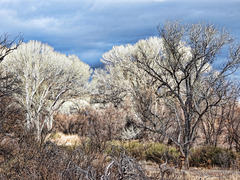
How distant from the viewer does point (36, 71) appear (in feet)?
87.2

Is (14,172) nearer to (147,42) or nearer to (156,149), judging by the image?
(156,149)

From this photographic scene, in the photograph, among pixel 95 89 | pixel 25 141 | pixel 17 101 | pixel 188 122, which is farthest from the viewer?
pixel 95 89

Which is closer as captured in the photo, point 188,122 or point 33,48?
point 188,122

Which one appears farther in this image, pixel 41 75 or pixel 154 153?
pixel 41 75

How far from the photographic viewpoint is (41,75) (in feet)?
89.9

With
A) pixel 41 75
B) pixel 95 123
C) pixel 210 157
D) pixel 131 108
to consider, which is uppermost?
pixel 41 75

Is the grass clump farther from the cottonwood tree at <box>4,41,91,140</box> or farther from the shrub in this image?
the cottonwood tree at <box>4,41,91,140</box>

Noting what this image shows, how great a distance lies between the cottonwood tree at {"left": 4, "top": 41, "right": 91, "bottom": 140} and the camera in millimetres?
26031

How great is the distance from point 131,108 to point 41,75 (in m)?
9.70

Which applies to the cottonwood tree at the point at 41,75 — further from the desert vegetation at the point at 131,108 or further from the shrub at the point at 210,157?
the shrub at the point at 210,157

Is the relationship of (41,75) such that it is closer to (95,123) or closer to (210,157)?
(95,123)

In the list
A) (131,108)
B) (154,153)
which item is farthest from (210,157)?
(131,108)

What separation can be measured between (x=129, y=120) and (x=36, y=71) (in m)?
10.4

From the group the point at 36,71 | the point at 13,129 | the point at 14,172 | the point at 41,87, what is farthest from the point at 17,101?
the point at 14,172
